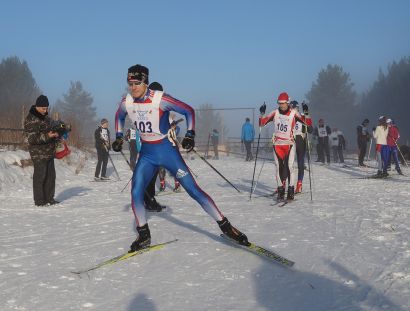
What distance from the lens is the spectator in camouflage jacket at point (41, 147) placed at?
855 centimetres

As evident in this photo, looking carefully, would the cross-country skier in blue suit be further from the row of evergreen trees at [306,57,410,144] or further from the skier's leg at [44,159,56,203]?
the row of evergreen trees at [306,57,410,144]

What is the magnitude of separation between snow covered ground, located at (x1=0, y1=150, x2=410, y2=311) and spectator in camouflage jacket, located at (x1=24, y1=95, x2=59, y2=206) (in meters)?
0.40

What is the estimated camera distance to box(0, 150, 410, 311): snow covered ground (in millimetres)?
3623

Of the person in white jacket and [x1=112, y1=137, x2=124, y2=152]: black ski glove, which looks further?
the person in white jacket

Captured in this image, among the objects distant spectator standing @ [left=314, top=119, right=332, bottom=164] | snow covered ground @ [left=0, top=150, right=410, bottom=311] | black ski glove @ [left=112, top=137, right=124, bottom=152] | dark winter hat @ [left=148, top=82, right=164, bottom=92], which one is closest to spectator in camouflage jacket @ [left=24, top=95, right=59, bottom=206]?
snow covered ground @ [left=0, top=150, right=410, bottom=311]

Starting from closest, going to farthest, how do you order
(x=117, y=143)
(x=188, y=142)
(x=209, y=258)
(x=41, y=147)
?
(x=209, y=258)
(x=188, y=142)
(x=117, y=143)
(x=41, y=147)

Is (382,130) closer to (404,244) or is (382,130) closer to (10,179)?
(404,244)

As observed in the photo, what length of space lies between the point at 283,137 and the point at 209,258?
4855 mm

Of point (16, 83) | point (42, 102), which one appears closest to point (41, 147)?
point (42, 102)

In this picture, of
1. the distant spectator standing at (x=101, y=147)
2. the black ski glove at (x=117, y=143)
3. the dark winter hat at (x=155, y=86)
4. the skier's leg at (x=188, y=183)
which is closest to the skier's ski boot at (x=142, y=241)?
the skier's leg at (x=188, y=183)

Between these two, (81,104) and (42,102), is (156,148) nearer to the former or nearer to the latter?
(42,102)

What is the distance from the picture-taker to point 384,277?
13.4 ft

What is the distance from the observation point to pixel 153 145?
17.3ft

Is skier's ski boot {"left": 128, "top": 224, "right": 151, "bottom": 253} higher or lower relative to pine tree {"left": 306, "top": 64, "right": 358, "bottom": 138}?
lower
